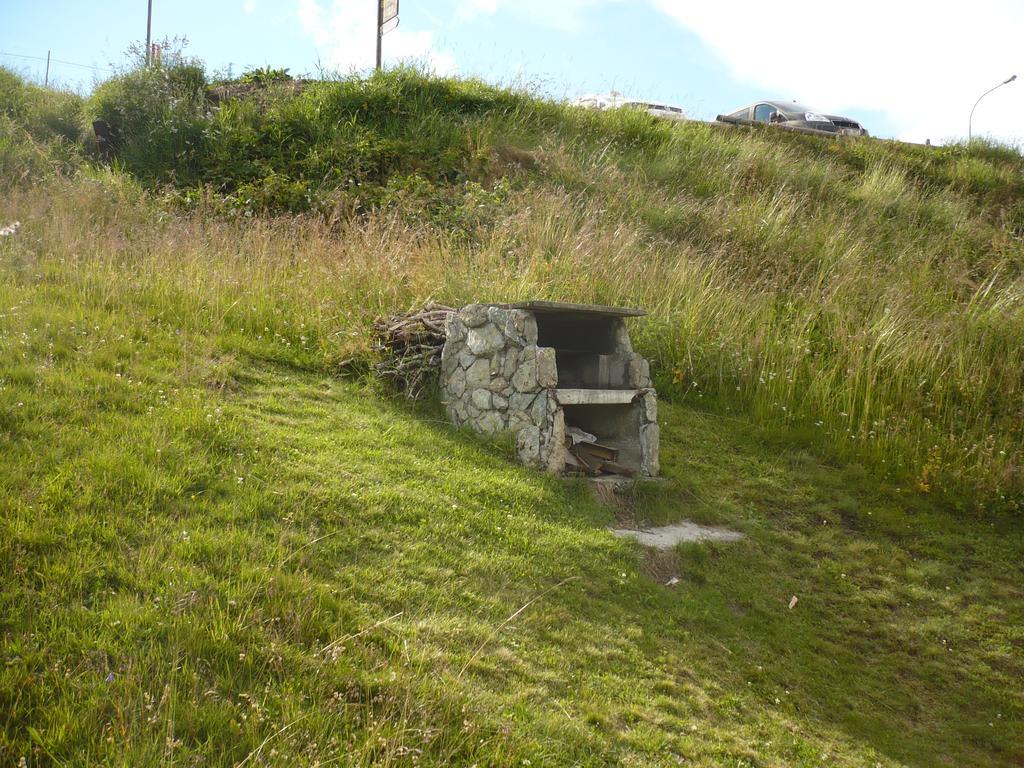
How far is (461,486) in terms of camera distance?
540 centimetres

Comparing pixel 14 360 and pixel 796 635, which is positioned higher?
pixel 14 360

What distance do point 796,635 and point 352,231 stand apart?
6.77 m

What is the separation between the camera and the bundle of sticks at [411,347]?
272 inches

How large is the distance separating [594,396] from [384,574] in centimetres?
291

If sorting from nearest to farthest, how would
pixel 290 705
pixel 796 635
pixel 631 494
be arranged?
A: pixel 290 705, pixel 796 635, pixel 631 494

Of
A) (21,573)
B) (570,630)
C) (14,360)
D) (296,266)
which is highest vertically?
(296,266)

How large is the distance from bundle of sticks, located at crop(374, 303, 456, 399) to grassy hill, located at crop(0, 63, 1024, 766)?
9.8 inches

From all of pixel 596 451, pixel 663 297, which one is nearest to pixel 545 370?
pixel 596 451

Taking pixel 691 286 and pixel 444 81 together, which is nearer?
pixel 691 286

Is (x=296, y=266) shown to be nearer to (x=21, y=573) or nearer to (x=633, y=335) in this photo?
(x=633, y=335)

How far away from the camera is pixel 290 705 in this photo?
9.62 ft

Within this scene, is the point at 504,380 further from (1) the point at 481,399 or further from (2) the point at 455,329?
(2) the point at 455,329

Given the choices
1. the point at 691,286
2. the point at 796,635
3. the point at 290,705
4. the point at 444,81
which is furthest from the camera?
the point at 444,81

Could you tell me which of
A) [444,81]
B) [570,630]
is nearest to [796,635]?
[570,630]
